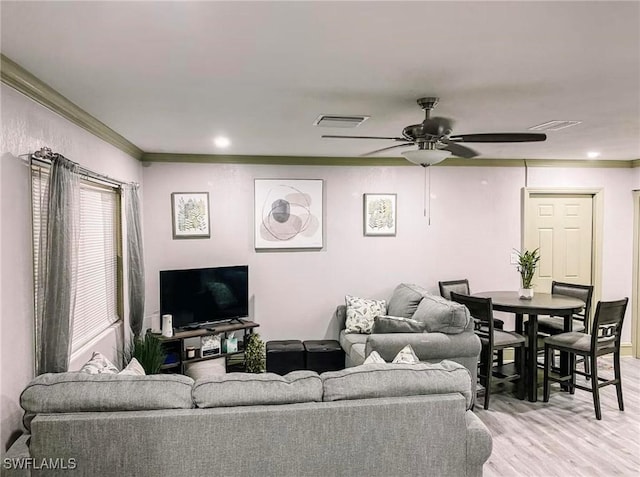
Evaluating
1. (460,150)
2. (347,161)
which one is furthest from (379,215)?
(460,150)

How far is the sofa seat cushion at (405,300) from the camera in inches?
196

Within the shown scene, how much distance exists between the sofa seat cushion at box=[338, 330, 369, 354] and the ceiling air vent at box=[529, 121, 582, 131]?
2513mm

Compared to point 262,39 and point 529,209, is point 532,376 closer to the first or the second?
point 529,209

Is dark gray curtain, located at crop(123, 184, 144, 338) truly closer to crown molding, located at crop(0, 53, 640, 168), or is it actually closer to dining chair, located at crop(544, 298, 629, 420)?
crown molding, located at crop(0, 53, 640, 168)

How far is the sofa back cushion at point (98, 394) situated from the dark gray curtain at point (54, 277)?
345 mm

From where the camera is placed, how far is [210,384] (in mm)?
2223

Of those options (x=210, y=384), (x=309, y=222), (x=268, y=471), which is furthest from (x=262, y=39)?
(x=309, y=222)

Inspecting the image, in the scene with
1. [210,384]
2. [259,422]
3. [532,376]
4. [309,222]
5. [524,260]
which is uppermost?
[309,222]

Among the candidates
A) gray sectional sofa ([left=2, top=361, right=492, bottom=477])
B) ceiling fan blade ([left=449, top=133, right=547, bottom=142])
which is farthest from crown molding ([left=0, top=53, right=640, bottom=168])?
ceiling fan blade ([left=449, top=133, right=547, bottom=142])

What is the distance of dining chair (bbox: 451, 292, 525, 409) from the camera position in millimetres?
4281

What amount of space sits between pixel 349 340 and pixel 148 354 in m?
2.04

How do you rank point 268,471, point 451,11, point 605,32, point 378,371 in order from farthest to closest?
point 378,371
point 268,471
point 605,32
point 451,11

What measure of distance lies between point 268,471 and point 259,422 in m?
0.22

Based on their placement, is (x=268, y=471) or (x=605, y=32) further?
(x=268, y=471)
